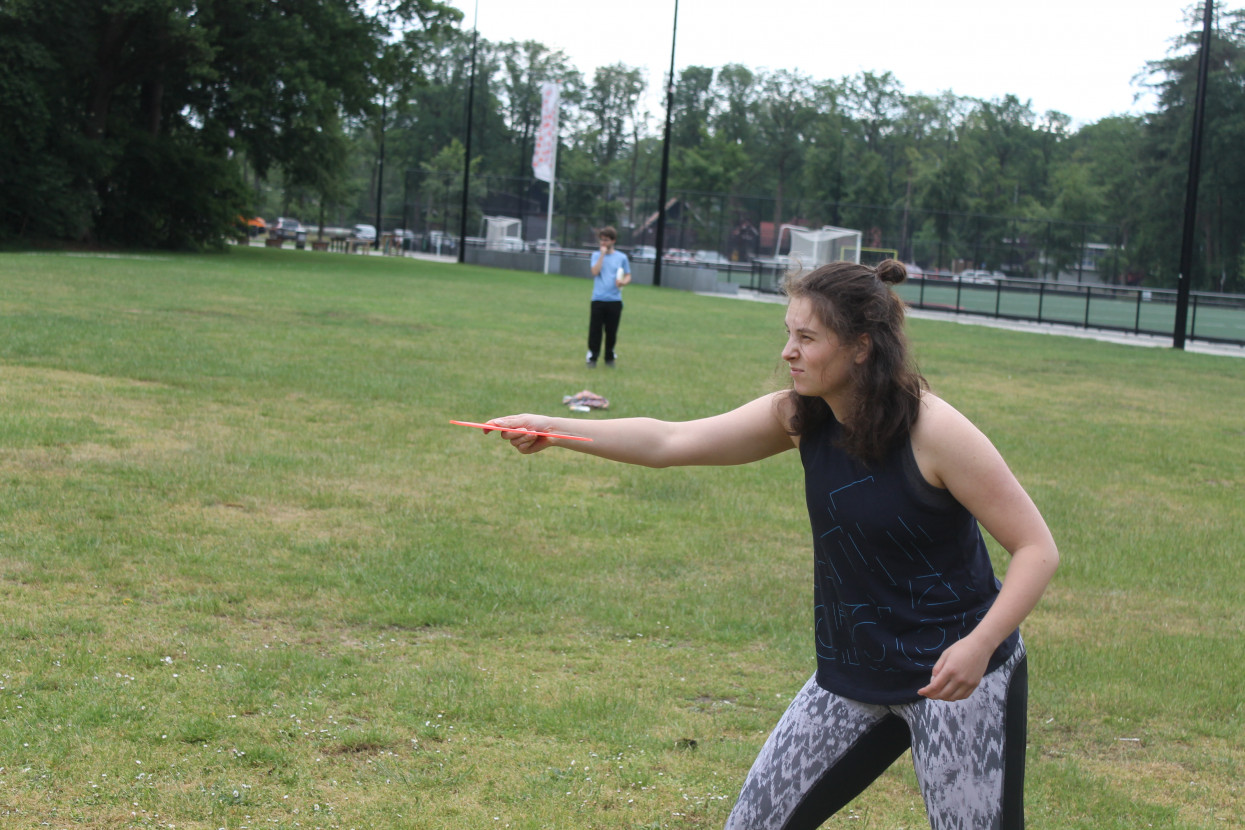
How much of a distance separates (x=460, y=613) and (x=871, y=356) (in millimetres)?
3491

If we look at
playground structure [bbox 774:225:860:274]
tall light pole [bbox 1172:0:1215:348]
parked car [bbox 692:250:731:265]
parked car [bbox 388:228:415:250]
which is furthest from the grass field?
parked car [bbox 388:228:415:250]

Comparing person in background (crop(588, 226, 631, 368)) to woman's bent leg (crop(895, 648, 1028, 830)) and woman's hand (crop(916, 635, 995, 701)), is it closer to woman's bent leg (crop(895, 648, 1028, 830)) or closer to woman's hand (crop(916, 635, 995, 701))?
woman's bent leg (crop(895, 648, 1028, 830))

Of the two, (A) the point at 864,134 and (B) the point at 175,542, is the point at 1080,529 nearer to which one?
(B) the point at 175,542

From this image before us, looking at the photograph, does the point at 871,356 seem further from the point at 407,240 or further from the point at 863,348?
the point at 407,240

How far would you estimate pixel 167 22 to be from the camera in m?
34.4

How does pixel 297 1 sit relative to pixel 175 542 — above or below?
above

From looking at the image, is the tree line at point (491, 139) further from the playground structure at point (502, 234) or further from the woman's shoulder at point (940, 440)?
the woman's shoulder at point (940, 440)

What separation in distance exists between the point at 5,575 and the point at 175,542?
0.92 m

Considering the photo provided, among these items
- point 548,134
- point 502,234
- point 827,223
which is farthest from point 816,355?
point 827,223

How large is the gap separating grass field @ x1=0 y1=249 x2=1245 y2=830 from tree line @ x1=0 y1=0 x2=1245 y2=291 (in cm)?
2613

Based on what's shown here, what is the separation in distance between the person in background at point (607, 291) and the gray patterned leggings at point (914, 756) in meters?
12.2

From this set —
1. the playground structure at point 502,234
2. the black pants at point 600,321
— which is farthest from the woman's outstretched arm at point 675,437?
the playground structure at point 502,234

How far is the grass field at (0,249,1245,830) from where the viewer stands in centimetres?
396

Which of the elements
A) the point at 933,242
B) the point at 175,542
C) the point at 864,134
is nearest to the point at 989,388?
the point at 175,542
